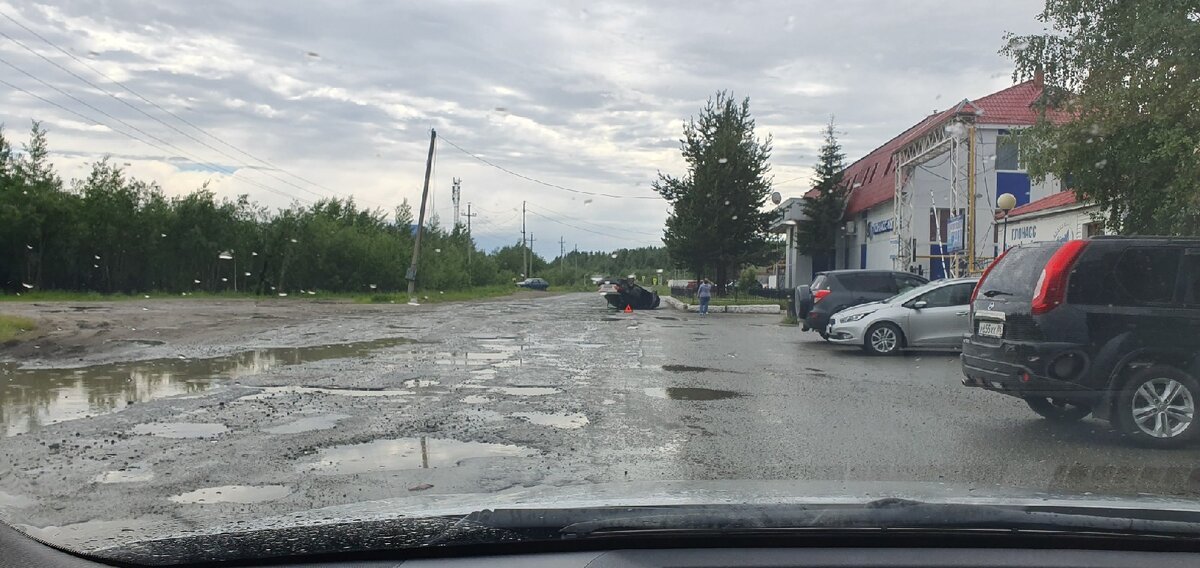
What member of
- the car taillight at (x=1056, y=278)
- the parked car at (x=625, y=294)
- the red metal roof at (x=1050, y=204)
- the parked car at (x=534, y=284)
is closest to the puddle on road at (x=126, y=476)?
the car taillight at (x=1056, y=278)

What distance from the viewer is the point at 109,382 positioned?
36.1 ft

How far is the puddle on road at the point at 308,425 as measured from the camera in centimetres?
778

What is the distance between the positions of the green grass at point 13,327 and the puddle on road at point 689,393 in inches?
458

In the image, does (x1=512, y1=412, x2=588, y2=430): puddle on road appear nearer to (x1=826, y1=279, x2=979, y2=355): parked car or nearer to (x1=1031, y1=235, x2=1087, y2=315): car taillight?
(x1=1031, y1=235, x2=1087, y2=315): car taillight

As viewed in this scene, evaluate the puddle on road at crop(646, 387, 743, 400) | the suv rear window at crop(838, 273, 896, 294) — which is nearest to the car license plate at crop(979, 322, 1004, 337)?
the puddle on road at crop(646, 387, 743, 400)

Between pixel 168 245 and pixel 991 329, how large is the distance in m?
47.1

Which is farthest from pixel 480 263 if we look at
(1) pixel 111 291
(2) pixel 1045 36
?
(2) pixel 1045 36

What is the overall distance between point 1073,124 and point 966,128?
1130 centimetres

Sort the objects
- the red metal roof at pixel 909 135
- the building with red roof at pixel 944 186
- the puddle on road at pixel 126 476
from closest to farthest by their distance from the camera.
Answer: the puddle on road at pixel 126 476 → the building with red roof at pixel 944 186 → the red metal roof at pixel 909 135

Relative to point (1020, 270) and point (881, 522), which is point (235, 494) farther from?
point (1020, 270)

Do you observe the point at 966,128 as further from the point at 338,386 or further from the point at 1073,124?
the point at 338,386

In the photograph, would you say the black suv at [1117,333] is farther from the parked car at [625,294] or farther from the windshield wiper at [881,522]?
the parked car at [625,294]

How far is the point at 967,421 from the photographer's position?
8.88 metres

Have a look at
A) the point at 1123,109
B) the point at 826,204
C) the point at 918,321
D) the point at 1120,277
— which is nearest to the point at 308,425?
the point at 1120,277
